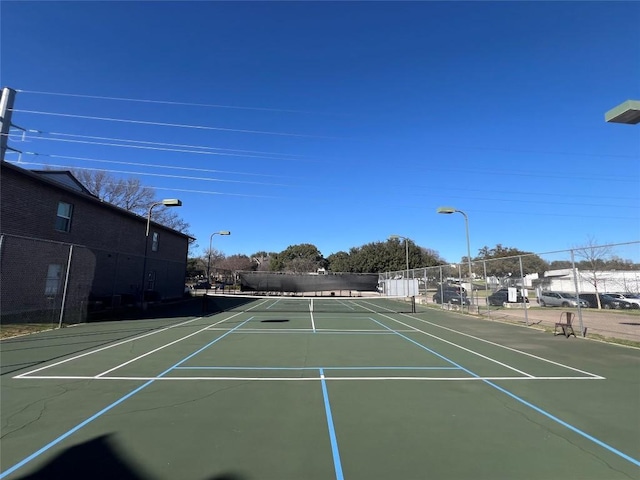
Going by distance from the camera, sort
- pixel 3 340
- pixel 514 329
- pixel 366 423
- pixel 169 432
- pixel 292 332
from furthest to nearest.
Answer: pixel 514 329 < pixel 292 332 < pixel 3 340 < pixel 366 423 < pixel 169 432

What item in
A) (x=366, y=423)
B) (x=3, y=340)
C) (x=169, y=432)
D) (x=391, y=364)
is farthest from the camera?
(x=3, y=340)

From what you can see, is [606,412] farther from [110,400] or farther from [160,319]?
[160,319]

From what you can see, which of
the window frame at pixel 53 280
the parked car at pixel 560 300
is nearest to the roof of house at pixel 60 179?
the window frame at pixel 53 280

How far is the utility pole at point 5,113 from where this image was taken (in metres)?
13.6

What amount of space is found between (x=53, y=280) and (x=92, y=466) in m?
15.9

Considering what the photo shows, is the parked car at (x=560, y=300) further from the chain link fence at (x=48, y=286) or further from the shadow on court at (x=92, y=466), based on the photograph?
the chain link fence at (x=48, y=286)

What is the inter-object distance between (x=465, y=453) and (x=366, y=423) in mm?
1413

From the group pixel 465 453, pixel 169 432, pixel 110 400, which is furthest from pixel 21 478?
pixel 465 453

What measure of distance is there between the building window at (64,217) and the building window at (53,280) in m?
2.52

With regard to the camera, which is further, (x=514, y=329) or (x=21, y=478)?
(x=514, y=329)

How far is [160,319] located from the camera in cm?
1869

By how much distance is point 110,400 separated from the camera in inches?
239

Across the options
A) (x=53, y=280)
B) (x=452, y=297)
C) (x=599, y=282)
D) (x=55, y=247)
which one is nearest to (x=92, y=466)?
(x=53, y=280)

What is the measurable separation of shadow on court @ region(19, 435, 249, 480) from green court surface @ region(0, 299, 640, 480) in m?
0.02
